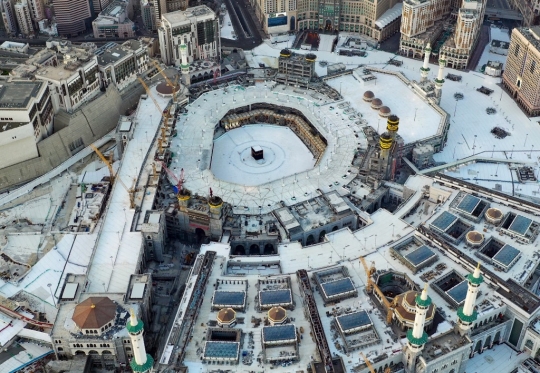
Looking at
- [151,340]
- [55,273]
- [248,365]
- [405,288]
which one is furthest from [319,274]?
[55,273]

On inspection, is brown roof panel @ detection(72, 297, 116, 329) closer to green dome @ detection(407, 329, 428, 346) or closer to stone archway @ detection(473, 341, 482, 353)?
green dome @ detection(407, 329, 428, 346)

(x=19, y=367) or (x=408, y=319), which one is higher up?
(x=408, y=319)

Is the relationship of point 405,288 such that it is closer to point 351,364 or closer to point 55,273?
point 351,364

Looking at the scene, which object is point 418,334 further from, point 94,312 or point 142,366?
point 94,312

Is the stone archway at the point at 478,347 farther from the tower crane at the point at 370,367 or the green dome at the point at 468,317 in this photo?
the tower crane at the point at 370,367

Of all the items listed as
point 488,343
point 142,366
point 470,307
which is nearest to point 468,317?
point 470,307

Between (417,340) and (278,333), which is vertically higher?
(417,340)

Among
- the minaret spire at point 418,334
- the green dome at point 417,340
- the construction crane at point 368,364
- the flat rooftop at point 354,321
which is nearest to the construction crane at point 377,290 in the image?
the flat rooftop at point 354,321
